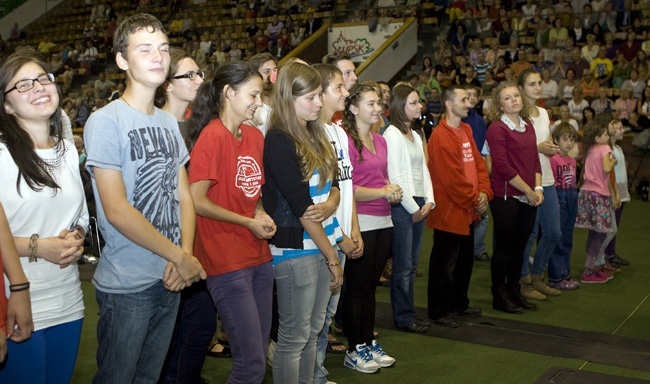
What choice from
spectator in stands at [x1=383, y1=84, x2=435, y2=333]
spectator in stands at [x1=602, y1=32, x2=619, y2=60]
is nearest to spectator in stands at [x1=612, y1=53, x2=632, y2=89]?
spectator in stands at [x1=602, y1=32, x2=619, y2=60]

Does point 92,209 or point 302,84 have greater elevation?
point 302,84

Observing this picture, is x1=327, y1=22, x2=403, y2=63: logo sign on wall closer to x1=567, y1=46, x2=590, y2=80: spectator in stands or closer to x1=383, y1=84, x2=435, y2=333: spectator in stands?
x1=567, y1=46, x2=590, y2=80: spectator in stands

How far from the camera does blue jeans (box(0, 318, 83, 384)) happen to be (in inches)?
92.0

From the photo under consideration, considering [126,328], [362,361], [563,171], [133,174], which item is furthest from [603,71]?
[126,328]

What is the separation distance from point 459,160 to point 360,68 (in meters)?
10.9

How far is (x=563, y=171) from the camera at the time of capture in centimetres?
625

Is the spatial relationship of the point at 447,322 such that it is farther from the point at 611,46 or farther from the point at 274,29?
the point at 274,29

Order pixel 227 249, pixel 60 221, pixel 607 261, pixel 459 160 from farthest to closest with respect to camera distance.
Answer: pixel 607 261 → pixel 459 160 → pixel 227 249 → pixel 60 221

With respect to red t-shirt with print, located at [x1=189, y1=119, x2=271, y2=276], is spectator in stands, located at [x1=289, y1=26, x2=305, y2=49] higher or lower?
higher

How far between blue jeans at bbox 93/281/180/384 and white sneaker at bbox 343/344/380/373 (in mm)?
1912

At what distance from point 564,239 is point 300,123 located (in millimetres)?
3690

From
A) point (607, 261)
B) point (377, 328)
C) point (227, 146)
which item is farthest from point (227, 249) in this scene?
point (607, 261)

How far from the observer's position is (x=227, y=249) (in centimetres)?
300

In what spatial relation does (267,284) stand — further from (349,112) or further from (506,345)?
(506,345)
